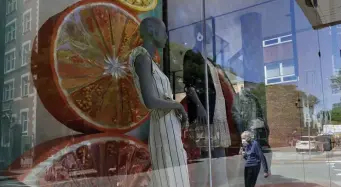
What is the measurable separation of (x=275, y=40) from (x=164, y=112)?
99.1 inches

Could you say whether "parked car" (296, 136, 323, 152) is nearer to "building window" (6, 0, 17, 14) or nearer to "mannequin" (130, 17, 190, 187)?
"mannequin" (130, 17, 190, 187)

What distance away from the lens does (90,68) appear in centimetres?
198

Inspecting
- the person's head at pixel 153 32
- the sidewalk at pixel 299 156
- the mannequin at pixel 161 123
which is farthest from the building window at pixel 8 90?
the sidewalk at pixel 299 156

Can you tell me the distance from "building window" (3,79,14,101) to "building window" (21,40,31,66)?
122 millimetres

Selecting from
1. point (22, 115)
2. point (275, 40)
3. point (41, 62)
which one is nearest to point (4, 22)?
point (41, 62)

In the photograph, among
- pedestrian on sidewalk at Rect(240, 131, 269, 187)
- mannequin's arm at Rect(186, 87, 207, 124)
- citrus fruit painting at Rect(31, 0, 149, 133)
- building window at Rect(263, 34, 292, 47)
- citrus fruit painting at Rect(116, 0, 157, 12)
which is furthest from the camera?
building window at Rect(263, 34, 292, 47)

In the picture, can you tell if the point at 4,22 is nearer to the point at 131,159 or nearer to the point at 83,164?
the point at 83,164

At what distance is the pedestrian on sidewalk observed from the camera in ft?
9.55

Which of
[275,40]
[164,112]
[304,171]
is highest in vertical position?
[275,40]

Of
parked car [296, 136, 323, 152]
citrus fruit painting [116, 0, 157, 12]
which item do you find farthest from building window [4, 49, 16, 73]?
parked car [296, 136, 323, 152]

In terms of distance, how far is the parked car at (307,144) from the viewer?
12.3 ft

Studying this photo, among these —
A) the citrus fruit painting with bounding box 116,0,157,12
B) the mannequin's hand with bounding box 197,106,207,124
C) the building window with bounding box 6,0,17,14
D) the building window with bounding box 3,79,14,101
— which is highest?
the citrus fruit painting with bounding box 116,0,157,12

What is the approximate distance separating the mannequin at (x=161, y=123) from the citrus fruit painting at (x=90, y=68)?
203mm

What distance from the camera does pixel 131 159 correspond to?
2137mm
